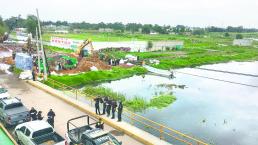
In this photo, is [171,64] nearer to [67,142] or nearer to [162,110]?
[162,110]

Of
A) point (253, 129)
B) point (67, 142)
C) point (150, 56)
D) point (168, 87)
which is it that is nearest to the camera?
point (67, 142)

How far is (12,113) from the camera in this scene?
19.4 meters

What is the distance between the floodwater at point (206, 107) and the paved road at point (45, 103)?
22.6 ft

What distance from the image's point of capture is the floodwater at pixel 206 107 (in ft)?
75.2

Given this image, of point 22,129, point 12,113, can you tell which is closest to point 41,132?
point 22,129

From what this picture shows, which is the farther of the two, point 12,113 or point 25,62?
point 25,62

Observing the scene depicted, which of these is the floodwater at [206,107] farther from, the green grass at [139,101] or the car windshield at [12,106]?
the car windshield at [12,106]

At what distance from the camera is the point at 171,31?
199 m

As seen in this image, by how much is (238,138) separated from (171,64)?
1407 inches

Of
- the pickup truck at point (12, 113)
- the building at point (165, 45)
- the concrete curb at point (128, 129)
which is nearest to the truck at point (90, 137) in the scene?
the concrete curb at point (128, 129)

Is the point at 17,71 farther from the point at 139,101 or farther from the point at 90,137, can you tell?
the point at 90,137

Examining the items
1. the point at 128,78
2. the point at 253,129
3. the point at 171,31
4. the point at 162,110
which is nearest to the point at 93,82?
the point at 128,78

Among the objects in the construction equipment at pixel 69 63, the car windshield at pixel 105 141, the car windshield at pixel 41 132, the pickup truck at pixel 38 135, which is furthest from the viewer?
the construction equipment at pixel 69 63

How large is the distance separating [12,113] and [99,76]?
74.3ft
